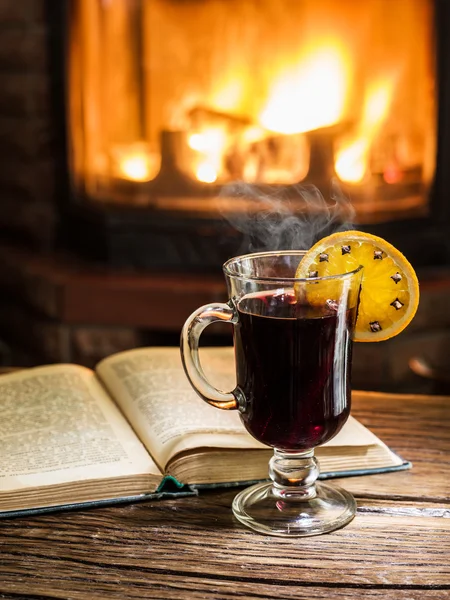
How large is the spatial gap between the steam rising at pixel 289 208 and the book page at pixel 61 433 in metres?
1.14

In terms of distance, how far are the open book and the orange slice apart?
17cm

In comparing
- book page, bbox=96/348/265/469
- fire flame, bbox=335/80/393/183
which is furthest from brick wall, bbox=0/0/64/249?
book page, bbox=96/348/265/469

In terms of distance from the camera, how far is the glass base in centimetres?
86

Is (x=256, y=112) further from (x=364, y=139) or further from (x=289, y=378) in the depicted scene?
(x=289, y=378)

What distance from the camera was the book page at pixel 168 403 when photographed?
97 centimetres

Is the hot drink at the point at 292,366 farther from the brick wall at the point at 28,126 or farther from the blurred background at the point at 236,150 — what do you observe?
Result: the brick wall at the point at 28,126

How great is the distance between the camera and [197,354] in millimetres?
922

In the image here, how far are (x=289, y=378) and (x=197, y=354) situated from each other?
10 cm

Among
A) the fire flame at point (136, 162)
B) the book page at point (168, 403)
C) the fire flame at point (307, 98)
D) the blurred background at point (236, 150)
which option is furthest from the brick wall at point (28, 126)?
the book page at point (168, 403)

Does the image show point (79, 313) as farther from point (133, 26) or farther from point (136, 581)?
point (136, 581)

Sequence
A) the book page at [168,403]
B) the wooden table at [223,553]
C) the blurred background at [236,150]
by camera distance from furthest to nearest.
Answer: the blurred background at [236,150]
the book page at [168,403]
the wooden table at [223,553]

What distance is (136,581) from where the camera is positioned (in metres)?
0.77

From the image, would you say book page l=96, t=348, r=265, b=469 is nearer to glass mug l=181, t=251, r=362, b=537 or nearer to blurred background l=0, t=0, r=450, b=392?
glass mug l=181, t=251, r=362, b=537

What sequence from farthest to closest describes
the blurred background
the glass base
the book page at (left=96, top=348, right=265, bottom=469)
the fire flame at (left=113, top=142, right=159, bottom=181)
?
the fire flame at (left=113, top=142, right=159, bottom=181), the blurred background, the book page at (left=96, top=348, right=265, bottom=469), the glass base
